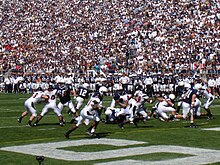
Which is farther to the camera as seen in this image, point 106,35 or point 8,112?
point 106,35

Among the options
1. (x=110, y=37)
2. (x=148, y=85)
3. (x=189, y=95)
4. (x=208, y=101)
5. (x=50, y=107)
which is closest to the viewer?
(x=50, y=107)

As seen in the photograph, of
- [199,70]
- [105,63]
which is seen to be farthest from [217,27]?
[105,63]

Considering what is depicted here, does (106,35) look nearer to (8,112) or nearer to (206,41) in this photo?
(206,41)

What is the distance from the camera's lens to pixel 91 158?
11.8 meters

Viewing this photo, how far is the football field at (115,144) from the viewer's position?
11594mm

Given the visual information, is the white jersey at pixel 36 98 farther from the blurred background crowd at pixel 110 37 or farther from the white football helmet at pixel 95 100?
the blurred background crowd at pixel 110 37

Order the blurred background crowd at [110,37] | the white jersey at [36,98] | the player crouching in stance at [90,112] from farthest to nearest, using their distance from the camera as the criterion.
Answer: the blurred background crowd at [110,37] < the white jersey at [36,98] < the player crouching in stance at [90,112]

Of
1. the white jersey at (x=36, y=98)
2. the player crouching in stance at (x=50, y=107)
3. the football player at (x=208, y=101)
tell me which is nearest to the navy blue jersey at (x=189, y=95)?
the football player at (x=208, y=101)

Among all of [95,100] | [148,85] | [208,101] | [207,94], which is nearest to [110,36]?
[148,85]

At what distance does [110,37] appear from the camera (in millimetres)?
46031

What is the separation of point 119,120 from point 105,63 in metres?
22.5

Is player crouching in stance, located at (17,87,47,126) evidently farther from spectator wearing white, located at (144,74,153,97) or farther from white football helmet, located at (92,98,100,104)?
spectator wearing white, located at (144,74,153,97)

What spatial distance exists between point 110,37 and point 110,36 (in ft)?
0.98

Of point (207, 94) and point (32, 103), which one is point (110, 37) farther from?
point (32, 103)
